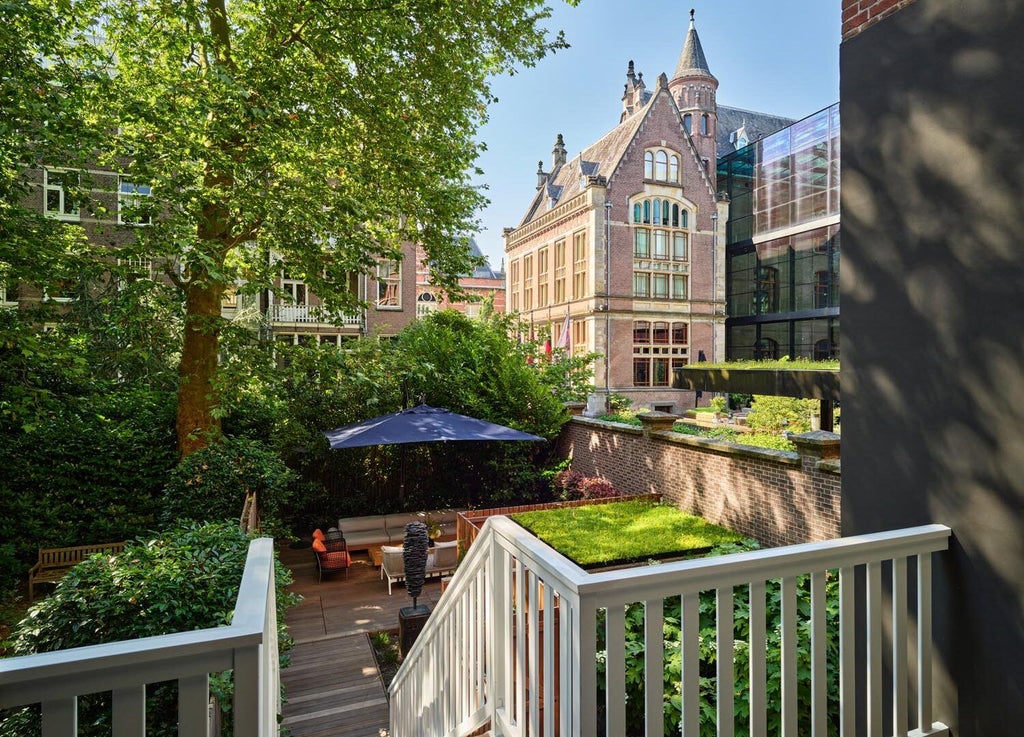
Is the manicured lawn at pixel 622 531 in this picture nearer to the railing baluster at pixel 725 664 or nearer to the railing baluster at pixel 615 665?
the railing baluster at pixel 725 664

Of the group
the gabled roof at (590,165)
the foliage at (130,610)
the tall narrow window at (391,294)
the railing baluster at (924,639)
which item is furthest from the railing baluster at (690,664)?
the gabled roof at (590,165)

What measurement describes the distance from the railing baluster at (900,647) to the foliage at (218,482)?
252 inches

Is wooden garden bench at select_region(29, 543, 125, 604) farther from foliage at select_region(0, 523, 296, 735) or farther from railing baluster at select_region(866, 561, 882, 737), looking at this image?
railing baluster at select_region(866, 561, 882, 737)

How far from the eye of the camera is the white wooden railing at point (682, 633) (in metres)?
1.53

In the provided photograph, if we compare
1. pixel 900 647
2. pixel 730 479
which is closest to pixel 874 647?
pixel 900 647

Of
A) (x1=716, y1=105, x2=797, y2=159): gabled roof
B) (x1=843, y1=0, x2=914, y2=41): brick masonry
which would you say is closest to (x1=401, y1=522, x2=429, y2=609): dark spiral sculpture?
(x1=843, y1=0, x2=914, y2=41): brick masonry

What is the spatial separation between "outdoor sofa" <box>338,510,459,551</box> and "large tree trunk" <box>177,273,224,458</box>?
8.64 ft

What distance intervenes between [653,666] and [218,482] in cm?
651

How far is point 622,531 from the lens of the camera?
733 centimetres

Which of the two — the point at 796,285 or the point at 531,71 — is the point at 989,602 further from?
the point at 796,285

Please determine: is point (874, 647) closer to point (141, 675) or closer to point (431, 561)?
point (141, 675)

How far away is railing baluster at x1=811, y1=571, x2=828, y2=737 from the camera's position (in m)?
1.81

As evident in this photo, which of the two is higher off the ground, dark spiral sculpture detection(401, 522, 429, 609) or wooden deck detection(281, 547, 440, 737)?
dark spiral sculpture detection(401, 522, 429, 609)

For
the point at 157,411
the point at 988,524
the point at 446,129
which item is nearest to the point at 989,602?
the point at 988,524
